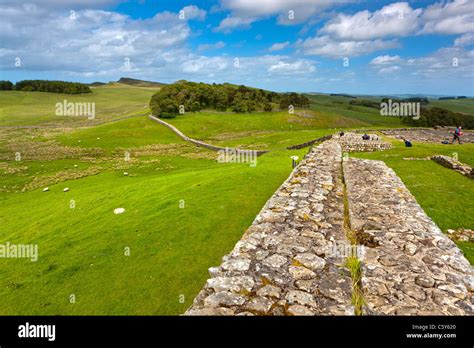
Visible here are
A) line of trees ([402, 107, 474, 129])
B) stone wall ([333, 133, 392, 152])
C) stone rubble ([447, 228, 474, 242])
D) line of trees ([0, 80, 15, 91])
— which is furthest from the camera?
line of trees ([0, 80, 15, 91])

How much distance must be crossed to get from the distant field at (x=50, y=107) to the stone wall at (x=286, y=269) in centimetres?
9765

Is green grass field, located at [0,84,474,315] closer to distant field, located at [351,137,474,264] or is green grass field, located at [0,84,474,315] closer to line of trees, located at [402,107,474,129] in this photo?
distant field, located at [351,137,474,264]

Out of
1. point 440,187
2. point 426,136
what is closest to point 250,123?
point 426,136

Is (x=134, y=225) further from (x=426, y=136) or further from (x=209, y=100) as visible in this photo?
(x=209, y=100)

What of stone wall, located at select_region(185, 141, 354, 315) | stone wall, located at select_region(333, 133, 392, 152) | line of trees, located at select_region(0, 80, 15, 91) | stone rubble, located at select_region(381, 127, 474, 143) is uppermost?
line of trees, located at select_region(0, 80, 15, 91)

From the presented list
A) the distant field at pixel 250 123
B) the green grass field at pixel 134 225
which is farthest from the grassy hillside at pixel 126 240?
the distant field at pixel 250 123

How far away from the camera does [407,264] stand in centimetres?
671

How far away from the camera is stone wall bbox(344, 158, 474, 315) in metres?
5.44

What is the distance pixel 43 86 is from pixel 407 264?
209 meters

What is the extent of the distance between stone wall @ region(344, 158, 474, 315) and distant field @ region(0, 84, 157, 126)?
98548 mm

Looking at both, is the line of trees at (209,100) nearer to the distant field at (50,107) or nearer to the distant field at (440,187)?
the distant field at (50,107)

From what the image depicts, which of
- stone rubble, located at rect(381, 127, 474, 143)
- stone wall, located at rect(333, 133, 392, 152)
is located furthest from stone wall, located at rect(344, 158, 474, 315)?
stone rubble, located at rect(381, 127, 474, 143)

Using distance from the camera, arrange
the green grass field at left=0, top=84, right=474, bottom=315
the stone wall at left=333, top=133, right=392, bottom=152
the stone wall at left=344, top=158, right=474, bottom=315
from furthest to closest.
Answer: the stone wall at left=333, top=133, right=392, bottom=152 → the green grass field at left=0, top=84, right=474, bottom=315 → the stone wall at left=344, top=158, right=474, bottom=315
